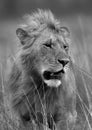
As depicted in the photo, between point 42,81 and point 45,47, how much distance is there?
399 millimetres

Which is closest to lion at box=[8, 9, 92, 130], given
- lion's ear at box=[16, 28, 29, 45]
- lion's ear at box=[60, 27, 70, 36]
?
lion's ear at box=[16, 28, 29, 45]

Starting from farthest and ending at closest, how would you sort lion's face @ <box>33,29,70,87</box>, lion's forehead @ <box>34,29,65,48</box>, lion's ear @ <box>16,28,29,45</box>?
1. lion's ear @ <box>16,28,29,45</box>
2. lion's forehead @ <box>34,29,65,48</box>
3. lion's face @ <box>33,29,70,87</box>

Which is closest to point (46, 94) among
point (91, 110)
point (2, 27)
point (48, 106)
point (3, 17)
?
point (48, 106)

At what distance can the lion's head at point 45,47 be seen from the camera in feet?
22.1

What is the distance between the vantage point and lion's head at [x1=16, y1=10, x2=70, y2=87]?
22.1 ft

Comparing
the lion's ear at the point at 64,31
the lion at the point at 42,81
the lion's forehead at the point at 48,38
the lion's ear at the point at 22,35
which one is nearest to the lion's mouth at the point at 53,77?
the lion at the point at 42,81

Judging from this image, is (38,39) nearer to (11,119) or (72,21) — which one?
(11,119)

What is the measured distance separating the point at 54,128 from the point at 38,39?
1057 mm

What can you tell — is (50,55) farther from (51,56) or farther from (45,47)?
(45,47)

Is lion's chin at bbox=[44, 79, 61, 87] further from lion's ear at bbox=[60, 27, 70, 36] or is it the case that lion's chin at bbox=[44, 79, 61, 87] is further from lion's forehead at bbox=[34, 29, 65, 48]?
lion's ear at bbox=[60, 27, 70, 36]

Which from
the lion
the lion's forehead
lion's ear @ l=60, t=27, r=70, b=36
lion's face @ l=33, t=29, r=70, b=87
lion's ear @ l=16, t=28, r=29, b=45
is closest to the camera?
lion's face @ l=33, t=29, r=70, b=87

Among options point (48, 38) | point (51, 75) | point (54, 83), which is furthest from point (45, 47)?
point (54, 83)

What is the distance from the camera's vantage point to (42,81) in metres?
7.06

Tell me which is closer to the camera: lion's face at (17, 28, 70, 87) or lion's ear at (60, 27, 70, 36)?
lion's face at (17, 28, 70, 87)
